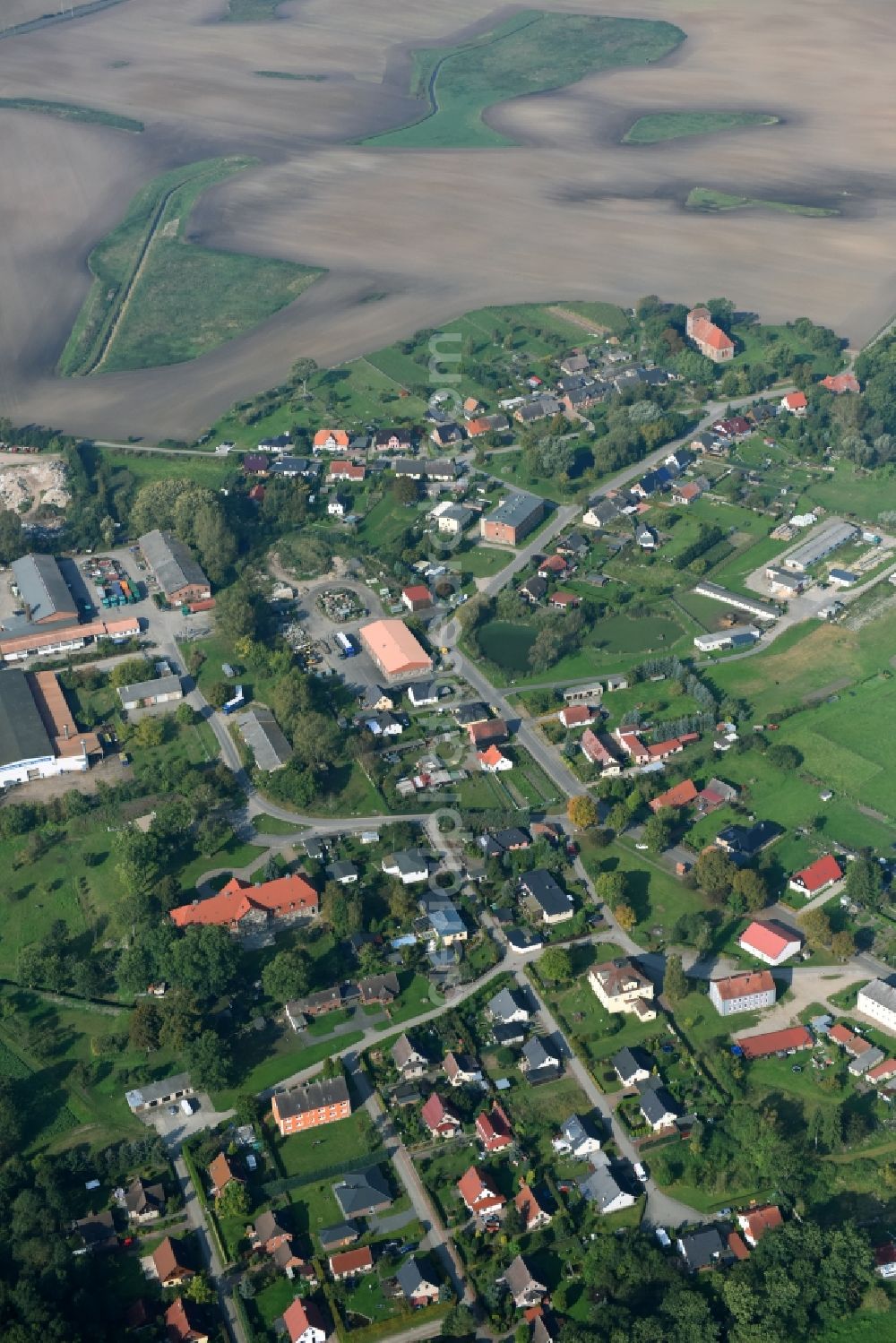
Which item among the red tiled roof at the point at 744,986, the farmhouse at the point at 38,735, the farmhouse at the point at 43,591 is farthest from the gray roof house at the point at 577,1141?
the farmhouse at the point at 43,591

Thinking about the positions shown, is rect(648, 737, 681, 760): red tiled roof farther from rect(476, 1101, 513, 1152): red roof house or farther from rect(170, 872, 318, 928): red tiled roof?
rect(476, 1101, 513, 1152): red roof house

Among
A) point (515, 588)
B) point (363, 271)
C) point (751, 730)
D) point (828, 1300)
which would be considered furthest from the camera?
point (363, 271)

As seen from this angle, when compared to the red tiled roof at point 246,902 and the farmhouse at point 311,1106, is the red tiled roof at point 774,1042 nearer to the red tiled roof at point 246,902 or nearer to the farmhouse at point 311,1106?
the farmhouse at point 311,1106

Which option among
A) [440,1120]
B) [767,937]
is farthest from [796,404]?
[440,1120]

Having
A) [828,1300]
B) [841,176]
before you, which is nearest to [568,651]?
[828,1300]

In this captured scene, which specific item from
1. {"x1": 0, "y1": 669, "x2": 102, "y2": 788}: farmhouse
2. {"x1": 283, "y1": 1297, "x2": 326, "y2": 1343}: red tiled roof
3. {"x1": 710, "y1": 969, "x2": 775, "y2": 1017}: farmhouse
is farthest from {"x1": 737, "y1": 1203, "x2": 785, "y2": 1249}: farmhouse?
{"x1": 0, "y1": 669, "x2": 102, "y2": 788}: farmhouse

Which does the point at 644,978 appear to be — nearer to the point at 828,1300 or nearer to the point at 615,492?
the point at 828,1300
